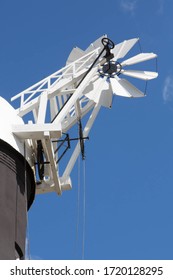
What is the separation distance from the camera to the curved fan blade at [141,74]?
86.8ft

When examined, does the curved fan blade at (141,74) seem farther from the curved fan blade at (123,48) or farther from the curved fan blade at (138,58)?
the curved fan blade at (123,48)

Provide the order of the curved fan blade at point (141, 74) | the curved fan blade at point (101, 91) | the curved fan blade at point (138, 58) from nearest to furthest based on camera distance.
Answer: the curved fan blade at point (101, 91)
the curved fan blade at point (141, 74)
the curved fan blade at point (138, 58)

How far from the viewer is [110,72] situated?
26547mm

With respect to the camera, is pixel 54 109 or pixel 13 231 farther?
pixel 54 109

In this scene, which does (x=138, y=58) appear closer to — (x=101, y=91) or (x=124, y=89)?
(x=124, y=89)

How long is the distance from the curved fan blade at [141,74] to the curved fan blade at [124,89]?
1.73ft

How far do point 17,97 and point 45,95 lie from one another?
3.91 ft

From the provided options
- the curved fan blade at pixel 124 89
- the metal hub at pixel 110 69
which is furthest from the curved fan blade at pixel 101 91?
the curved fan blade at pixel 124 89

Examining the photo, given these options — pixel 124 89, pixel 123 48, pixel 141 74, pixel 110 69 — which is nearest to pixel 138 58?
pixel 123 48

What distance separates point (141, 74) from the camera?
26594 mm

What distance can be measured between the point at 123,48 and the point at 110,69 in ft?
4.11
